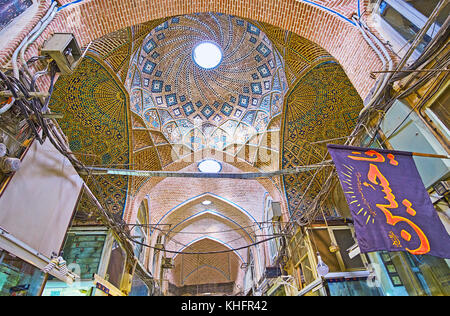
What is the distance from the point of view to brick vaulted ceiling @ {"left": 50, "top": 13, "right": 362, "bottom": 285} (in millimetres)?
6875

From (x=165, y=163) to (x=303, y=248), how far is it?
617 cm

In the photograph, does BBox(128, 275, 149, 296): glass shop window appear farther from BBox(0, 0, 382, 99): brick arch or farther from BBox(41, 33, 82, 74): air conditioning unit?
BBox(0, 0, 382, 99): brick arch

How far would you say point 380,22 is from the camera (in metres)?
4.19

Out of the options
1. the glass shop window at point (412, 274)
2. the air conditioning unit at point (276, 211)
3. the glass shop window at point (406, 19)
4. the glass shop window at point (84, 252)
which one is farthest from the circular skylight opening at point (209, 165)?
the glass shop window at point (406, 19)

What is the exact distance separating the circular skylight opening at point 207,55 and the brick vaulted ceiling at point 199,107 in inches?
9.5

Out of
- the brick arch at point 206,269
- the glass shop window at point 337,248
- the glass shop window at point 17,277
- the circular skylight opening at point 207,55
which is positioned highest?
the circular skylight opening at point 207,55

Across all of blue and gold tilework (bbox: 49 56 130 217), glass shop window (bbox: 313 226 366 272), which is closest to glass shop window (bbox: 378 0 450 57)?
glass shop window (bbox: 313 226 366 272)

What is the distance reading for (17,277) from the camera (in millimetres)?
2893

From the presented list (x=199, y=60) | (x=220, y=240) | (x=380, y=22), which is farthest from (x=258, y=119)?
(x=220, y=240)

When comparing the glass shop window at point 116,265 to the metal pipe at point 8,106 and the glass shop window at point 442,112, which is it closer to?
the metal pipe at point 8,106

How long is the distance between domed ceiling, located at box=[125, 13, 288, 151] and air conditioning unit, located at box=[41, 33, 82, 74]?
167 inches

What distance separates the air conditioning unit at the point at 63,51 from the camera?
3.40 meters
